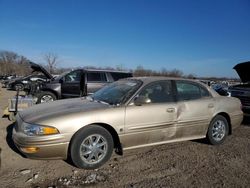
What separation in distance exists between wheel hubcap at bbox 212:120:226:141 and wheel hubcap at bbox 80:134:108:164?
257cm

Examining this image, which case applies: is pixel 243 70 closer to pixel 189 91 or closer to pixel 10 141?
pixel 189 91

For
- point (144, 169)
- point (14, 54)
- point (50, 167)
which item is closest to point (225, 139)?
point (144, 169)

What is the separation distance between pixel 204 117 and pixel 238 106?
1.24 m

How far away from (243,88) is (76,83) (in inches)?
258

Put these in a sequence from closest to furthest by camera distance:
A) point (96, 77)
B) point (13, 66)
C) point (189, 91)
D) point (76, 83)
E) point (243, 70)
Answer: point (189, 91) → point (243, 70) → point (96, 77) → point (76, 83) → point (13, 66)

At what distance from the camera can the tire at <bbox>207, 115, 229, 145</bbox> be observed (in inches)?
212

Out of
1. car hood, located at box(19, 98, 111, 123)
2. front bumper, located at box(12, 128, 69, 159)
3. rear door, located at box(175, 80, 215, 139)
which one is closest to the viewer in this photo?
front bumper, located at box(12, 128, 69, 159)

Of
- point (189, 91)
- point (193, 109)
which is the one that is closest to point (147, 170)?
point (193, 109)

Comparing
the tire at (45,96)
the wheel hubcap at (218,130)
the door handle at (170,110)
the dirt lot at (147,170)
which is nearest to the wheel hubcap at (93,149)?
the dirt lot at (147,170)

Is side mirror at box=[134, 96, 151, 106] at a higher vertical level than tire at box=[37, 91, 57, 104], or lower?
higher

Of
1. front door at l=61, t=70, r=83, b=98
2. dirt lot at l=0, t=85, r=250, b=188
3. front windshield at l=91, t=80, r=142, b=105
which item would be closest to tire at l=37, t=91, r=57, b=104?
front door at l=61, t=70, r=83, b=98

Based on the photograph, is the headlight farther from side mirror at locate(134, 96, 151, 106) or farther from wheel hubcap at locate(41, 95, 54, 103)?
wheel hubcap at locate(41, 95, 54, 103)

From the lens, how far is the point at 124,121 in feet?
14.0

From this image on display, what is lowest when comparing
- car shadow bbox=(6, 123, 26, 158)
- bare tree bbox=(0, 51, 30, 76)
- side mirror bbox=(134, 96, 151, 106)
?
car shadow bbox=(6, 123, 26, 158)
